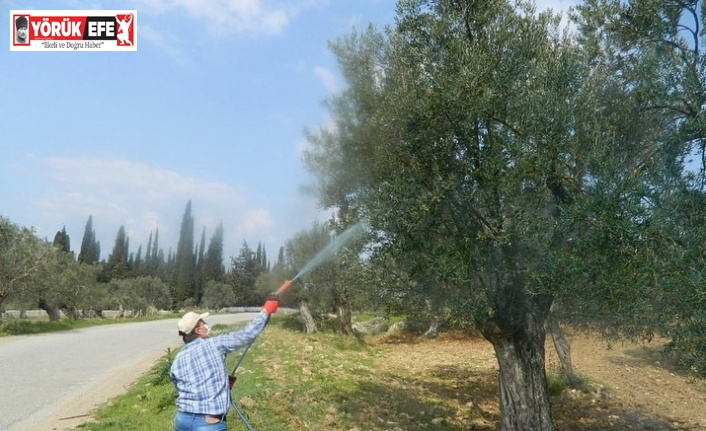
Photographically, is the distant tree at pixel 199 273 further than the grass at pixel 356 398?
Yes

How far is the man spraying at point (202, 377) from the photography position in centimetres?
697

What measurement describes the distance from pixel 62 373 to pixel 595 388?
66.3ft

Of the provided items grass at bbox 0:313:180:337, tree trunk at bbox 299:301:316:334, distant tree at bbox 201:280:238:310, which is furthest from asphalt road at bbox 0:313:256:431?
distant tree at bbox 201:280:238:310

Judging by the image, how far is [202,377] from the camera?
23.1 ft

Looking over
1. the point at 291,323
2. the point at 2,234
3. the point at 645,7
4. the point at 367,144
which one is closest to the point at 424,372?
the point at 367,144

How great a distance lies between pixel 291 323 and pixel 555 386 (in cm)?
2941

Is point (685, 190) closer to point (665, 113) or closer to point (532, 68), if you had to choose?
point (665, 113)

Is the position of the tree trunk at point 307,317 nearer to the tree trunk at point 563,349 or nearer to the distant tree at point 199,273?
the tree trunk at point 563,349

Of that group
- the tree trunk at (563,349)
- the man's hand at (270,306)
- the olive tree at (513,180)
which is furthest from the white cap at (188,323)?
the tree trunk at (563,349)

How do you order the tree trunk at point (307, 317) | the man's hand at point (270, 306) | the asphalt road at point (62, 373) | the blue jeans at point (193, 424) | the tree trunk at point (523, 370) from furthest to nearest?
the tree trunk at point (307, 317) → the asphalt road at point (62, 373) → the tree trunk at point (523, 370) → the man's hand at point (270, 306) → the blue jeans at point (193, 424)

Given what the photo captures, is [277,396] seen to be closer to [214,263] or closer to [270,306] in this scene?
[270,306]

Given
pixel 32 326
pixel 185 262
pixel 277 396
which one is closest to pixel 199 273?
pixel 185 262

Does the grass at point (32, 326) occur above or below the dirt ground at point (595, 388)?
above

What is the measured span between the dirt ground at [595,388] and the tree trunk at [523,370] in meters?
2.07
